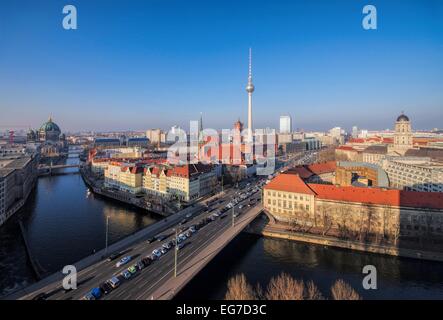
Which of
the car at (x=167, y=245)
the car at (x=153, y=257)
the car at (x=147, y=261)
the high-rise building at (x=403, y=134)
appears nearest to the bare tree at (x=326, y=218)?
the car at (x=167, y=245)

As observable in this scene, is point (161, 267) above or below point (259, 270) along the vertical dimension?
above

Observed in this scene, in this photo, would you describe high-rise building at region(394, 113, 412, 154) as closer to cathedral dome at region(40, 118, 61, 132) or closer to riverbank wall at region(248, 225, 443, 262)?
riverbank wall at region(248, 225, 443, 262)

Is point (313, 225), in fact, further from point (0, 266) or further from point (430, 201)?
point (0, 266)

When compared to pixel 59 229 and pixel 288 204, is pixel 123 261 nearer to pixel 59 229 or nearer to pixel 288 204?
pixel 59 229

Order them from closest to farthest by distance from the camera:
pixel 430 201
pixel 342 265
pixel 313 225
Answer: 1. pixel 342 265
2. pixel 430 201
3. pixel 313 225

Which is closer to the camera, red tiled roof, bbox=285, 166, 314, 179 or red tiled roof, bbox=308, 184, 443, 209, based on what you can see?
red tiled roof, bbox=308, 184, 443, 209

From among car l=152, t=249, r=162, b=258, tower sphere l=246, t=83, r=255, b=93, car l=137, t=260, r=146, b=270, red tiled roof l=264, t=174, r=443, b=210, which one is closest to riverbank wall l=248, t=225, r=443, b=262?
red tiled roof l=264, t=174, r=443, b=210
